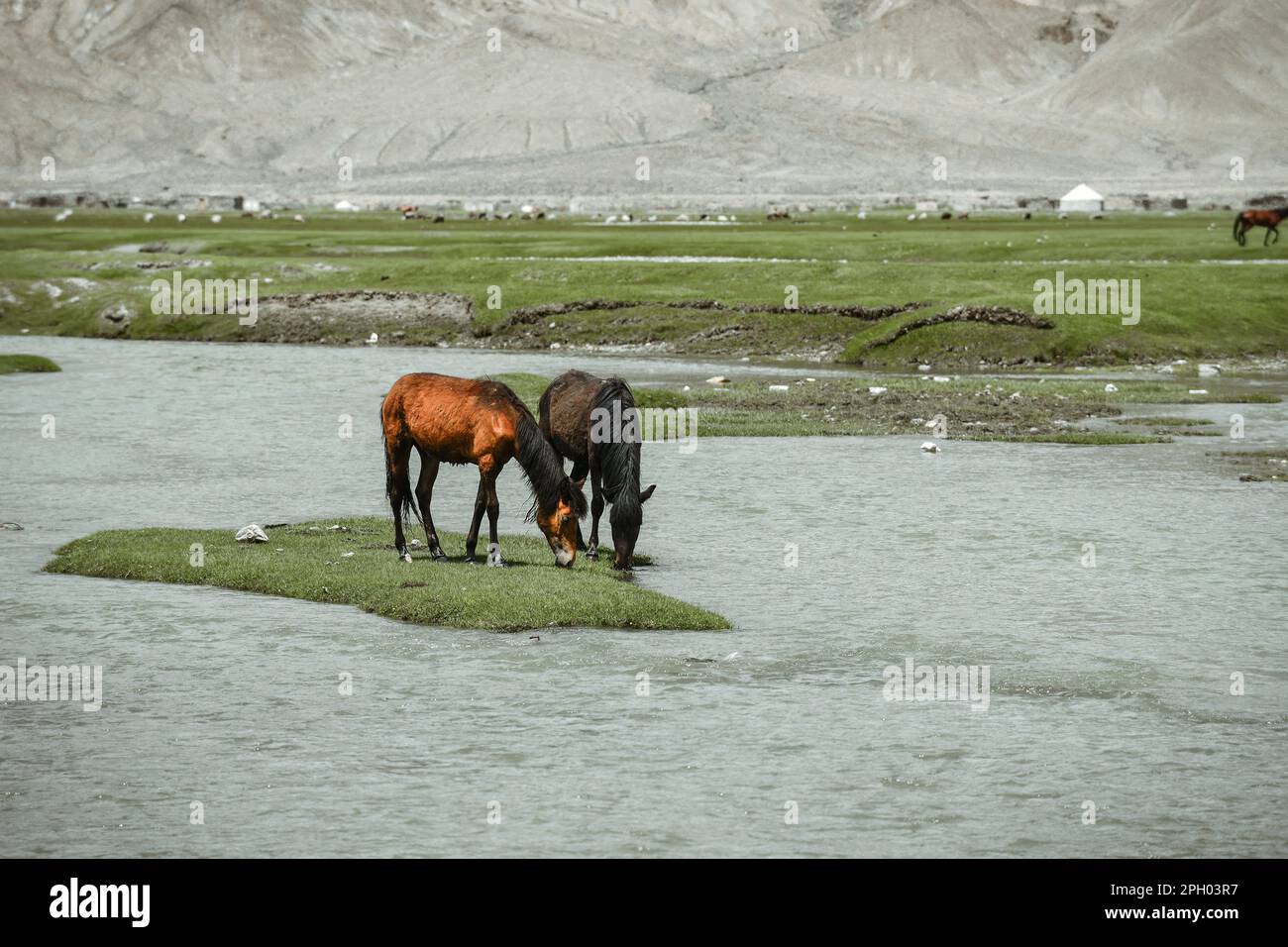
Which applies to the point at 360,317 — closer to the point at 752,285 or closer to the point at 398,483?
the point at 752,285

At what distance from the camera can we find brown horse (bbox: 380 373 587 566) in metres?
23.2

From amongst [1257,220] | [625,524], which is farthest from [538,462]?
[1257,220]

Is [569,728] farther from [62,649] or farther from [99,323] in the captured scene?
[99,323]

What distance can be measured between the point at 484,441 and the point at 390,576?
2367 millimetres

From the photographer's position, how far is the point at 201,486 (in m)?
33.4

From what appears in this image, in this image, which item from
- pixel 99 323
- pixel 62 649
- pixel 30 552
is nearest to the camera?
pixel 62 649

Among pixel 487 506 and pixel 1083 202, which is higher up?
pixel 1083 202

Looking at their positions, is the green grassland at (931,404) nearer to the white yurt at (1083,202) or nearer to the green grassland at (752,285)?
the green grassland at (752,285)

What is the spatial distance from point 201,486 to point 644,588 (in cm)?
1307

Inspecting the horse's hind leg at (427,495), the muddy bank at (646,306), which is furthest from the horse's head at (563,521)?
the muddy bank at (646,306)

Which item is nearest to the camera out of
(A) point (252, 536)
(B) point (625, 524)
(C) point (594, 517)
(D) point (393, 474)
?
(B) point (625, 524)

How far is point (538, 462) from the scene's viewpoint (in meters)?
23.3

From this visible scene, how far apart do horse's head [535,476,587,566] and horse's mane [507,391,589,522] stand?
0.05 metres
